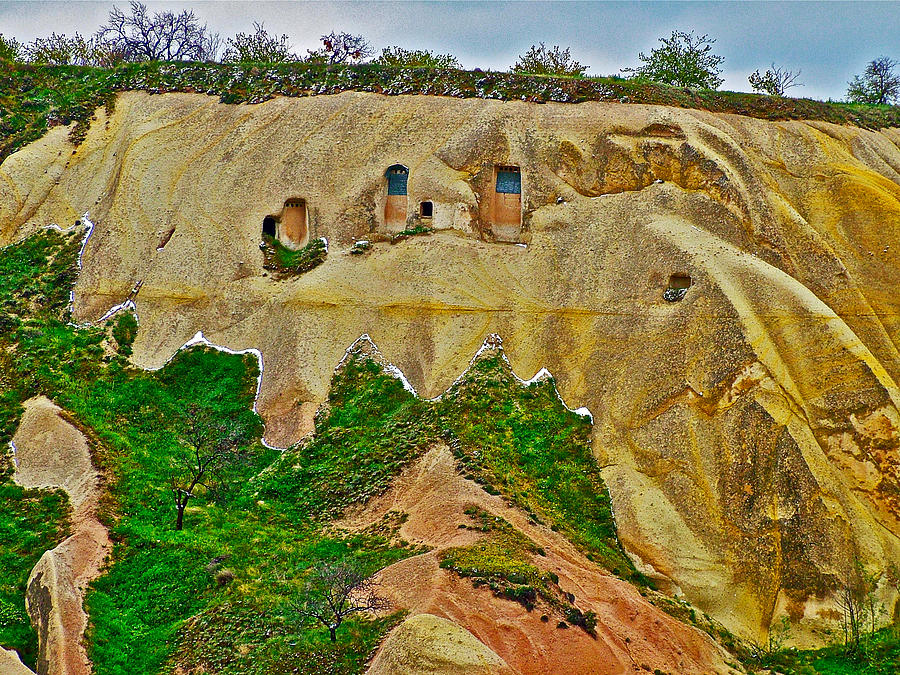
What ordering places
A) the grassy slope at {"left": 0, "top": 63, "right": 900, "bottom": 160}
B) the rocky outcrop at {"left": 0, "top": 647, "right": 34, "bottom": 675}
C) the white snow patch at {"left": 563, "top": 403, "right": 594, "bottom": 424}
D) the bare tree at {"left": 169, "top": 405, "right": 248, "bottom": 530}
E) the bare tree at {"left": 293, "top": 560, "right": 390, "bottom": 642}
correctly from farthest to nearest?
the grassy slope at {"left": 0, "top": 63, "right": 900, "bottom": 160}
the white snow patch at {"left": 563, "top": 403, "right": 594, "bottom": 424}
the bare tree at {"left": 169, "top": 405, "right": 248, "bottom": 530}
the bare tree at {"left": 293, "top": 560, "right": 390, "bottom": 642}
the rocky outcrop at {"left": 0, "top": 647, "right": 34, "bottom": 675}

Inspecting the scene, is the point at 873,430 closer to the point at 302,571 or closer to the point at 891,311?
the point at 891,311

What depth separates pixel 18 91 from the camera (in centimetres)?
4609

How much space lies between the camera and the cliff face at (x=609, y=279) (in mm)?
30766

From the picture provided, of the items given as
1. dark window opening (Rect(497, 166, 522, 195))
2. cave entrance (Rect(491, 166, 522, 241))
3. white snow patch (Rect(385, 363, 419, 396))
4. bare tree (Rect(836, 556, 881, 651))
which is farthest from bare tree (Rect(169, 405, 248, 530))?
bare tree (Rect(836, 556, 881, 651))

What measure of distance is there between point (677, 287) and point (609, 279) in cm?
256

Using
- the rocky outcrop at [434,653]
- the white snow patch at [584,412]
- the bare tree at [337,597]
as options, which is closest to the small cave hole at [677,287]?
the white snow patch at [584,412]

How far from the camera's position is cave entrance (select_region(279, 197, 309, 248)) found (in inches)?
1571

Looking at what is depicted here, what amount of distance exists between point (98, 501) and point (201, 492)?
341 cm

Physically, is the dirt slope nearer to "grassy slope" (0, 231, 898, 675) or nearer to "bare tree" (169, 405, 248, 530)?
"grassy slope" (0, 231, 898, 675)

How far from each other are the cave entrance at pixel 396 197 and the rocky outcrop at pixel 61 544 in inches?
593

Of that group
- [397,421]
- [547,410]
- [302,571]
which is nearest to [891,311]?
[547,410]

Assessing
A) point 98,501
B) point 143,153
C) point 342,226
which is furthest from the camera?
point 143,153

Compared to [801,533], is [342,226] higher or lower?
higher

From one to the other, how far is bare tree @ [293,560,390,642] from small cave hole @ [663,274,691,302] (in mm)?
15688
